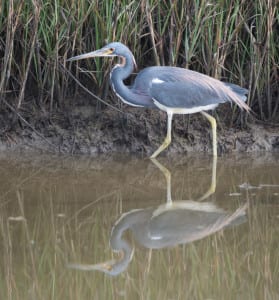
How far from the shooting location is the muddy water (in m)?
4.83

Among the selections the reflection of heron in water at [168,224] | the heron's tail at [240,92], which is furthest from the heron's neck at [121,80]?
the reflection of heron in water at [168,224]

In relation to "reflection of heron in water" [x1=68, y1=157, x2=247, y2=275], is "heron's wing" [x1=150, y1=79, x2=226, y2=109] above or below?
above

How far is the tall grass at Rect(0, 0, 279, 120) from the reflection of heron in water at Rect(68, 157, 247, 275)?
179cm

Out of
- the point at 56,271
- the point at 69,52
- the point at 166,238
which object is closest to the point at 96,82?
the point at 69,52

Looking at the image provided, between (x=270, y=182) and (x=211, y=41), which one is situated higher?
(x=211, y=41)

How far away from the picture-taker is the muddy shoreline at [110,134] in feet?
26.5

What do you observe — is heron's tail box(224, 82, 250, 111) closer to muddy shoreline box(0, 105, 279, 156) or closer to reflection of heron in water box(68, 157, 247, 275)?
muddy shoreline box(0, 105, 279, 156)

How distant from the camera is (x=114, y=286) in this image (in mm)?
4766

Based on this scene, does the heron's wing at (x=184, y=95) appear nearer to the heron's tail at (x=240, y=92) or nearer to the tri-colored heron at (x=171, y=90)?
the tri-colored heron at (x=171, y=90)

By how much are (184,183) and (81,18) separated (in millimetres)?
1729

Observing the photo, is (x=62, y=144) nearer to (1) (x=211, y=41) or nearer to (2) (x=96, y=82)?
(2) (x=96, y=82)

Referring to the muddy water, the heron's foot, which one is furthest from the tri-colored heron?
the muddy water

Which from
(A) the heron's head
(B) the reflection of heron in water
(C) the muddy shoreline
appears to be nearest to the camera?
(B) the reflection of heron in water

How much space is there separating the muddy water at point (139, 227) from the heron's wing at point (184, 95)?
1.64 ft
